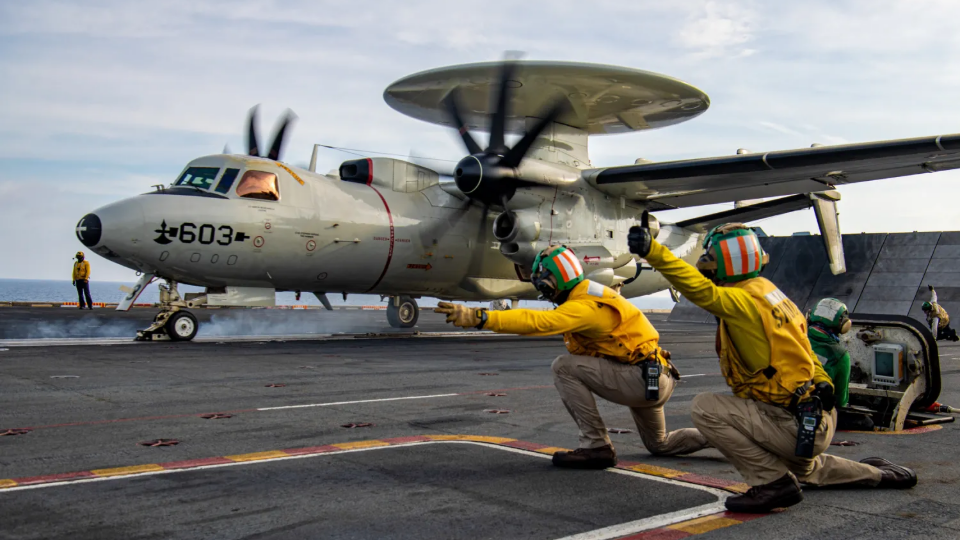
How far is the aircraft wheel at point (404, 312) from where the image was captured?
23.0 metres

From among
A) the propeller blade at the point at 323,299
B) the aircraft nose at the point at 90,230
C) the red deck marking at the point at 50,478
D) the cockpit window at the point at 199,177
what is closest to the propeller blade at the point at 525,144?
the propeller blade at the point at 323,299

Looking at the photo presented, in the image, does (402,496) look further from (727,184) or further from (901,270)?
(901,270)

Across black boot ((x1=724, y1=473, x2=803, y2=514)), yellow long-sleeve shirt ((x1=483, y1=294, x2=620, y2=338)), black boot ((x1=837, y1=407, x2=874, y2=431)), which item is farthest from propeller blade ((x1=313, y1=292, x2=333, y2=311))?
black boot ((x1=724, y1=473, x2=803, y2=514))

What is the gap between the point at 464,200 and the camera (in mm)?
20891

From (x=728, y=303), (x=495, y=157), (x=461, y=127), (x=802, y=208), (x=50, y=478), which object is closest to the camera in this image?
(x=728, y=303)

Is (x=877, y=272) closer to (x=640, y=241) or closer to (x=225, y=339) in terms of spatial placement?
(x=225, y=339)

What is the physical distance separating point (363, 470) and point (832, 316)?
449 centimetres

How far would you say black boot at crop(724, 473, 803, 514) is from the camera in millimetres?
4527

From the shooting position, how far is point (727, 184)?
2084cm

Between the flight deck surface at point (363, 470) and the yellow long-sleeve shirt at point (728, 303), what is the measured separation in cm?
99

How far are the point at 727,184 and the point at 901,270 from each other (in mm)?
21092

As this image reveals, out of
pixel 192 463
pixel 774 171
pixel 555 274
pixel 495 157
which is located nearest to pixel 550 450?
pixel 555 274

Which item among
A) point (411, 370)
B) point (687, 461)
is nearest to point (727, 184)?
point (411, 370)

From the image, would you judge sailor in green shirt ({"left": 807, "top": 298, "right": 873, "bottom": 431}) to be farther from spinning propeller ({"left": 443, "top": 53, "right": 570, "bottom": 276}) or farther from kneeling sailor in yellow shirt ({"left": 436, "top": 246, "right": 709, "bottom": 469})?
spinning propeller ({"left": 443, "top": 53, "right": 570, "bottom": 276})
